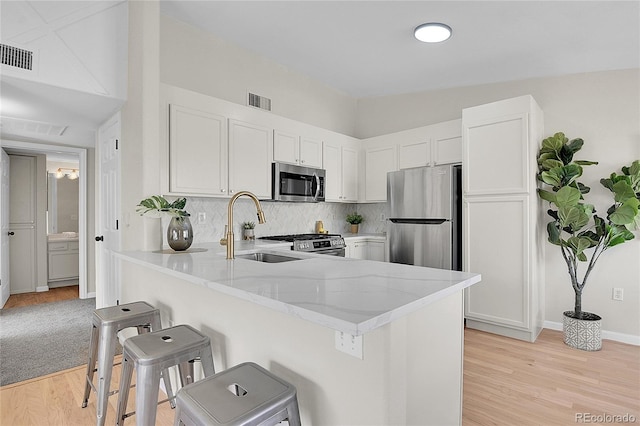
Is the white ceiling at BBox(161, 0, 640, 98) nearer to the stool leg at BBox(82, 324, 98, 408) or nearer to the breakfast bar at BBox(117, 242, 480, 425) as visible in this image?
the breakfast bar at BBox(117, 242, 480, 425)

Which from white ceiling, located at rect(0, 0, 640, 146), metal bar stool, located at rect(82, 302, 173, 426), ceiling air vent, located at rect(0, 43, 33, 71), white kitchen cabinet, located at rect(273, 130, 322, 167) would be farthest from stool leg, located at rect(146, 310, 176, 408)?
white kitchen cabinet, located at rect(273, 130, 322, 167)

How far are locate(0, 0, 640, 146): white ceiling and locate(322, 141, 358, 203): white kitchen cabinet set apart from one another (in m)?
1.07

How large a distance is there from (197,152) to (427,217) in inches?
97.7

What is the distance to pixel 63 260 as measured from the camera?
570cm

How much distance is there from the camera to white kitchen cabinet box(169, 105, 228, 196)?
2955mm

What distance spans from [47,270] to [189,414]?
591 centimetres

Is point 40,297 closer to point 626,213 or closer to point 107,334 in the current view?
point 107,334

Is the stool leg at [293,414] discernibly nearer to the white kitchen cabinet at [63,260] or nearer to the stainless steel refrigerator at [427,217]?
the stainless steel refrigerator at [427,217]

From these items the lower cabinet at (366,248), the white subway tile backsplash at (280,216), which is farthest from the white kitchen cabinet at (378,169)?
the lower cabinet at (366,248)

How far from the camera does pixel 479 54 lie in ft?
11.3

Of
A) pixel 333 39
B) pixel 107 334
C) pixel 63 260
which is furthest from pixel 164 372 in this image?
pixel 63 260

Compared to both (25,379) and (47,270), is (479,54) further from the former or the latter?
(47,270)

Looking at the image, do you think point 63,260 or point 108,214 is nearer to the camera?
point 108,214

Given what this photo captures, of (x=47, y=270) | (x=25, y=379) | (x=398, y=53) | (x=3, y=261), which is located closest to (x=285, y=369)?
(x=25, y=379)
